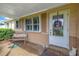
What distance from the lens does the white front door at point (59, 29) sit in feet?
24.4

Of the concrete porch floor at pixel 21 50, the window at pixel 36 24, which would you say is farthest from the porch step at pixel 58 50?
the window at pixel 36 24

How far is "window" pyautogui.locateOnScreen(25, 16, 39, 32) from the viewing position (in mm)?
9242

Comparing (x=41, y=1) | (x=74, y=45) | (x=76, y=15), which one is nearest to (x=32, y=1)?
(x=41, y=1)

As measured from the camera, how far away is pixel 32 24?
9.53m

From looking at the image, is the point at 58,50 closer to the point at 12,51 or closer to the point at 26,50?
the point at 26,50

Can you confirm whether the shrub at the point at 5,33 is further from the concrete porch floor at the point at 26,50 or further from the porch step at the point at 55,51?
the porch step at the point at 55,51

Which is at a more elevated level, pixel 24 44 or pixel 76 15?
pixel 76 15

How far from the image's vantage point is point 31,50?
774 centimetres

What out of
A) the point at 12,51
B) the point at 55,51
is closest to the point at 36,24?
the point at 55,51

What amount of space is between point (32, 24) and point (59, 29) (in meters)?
2.16

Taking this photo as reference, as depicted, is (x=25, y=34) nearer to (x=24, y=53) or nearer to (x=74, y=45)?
(x=24, y=53)

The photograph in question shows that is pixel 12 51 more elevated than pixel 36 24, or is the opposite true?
pixel 36 24

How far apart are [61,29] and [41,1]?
2632 millimetres

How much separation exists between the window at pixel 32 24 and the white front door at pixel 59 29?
1127 millimetres
